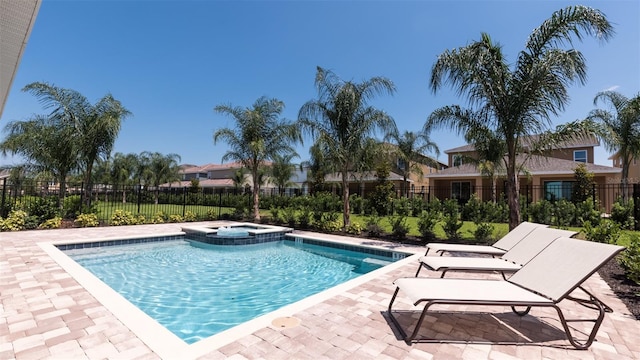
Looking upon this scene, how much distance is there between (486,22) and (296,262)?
9592mm

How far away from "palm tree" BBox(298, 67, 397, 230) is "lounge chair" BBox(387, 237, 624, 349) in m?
8.19

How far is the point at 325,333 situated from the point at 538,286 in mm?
2549

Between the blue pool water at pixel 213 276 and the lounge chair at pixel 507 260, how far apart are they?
272 centimetres

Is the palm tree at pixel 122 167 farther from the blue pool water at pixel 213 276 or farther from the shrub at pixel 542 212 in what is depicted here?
the shrub at pixel 542 212

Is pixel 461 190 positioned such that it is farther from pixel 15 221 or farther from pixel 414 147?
pixel 15 221

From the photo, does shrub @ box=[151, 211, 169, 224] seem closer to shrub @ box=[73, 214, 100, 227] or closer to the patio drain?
shrub @ box=[73, 214, 100, 227]

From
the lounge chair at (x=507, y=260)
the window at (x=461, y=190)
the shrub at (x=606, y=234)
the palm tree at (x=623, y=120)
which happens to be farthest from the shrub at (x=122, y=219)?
the palm tree at (x=623, y=120)

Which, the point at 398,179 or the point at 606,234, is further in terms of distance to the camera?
the point at 398,179

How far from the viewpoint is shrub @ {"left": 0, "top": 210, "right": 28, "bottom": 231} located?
11.1m

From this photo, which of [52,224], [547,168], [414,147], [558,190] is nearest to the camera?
[52,224]

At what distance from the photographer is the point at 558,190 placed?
21.9 meters

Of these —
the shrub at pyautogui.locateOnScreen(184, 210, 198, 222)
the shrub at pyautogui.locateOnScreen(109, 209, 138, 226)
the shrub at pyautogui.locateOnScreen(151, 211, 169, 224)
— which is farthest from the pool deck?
the shrub at pyautogui.locateOnScreen(184, 210, 198, 222)

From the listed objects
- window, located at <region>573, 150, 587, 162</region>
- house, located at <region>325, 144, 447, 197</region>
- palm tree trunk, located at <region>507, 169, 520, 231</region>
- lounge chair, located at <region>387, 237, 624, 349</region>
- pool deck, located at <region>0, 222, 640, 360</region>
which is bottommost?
pool deck, located at <region>0, 222, 640, 360</region>

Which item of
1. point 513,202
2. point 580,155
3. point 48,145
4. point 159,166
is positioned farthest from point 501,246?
point 159,166
